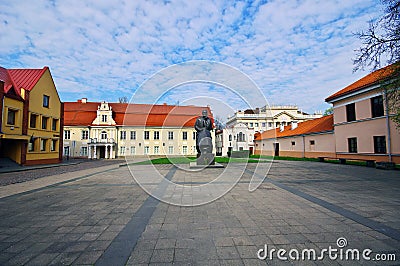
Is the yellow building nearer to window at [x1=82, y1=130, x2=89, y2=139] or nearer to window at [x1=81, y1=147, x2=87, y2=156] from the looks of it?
window at [x1=81, y1=147, x2=87, y2=156]

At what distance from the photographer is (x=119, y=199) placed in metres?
6.36

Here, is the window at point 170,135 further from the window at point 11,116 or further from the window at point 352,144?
the window at point 352,144

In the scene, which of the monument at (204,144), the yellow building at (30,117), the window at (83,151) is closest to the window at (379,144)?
the monument at (204,144)

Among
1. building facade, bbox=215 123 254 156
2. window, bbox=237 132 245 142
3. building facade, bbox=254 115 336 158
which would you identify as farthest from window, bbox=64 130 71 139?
building facade, bbox=254 115 336 158

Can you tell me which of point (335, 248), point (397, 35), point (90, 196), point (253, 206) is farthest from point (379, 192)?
point (90, 196)

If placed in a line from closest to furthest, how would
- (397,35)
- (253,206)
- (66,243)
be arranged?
1. (66,243)
2. (253,206)
3. (397,35)

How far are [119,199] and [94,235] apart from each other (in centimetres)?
268

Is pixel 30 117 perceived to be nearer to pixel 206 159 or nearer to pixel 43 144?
pixel 43 144

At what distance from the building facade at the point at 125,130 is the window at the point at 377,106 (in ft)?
82.9

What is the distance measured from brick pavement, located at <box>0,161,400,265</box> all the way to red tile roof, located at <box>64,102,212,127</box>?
3504 cm

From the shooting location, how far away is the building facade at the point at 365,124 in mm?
16516

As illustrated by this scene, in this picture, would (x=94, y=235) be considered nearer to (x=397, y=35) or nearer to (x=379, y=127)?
(x=397, y=35)

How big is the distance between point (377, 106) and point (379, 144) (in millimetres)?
3185

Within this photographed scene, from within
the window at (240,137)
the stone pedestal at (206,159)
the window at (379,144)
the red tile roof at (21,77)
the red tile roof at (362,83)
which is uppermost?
the red tile roof at (21,77)
